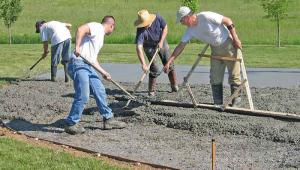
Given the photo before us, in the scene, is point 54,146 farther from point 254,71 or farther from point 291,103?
point 254,71

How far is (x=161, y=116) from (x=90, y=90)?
1212 mm

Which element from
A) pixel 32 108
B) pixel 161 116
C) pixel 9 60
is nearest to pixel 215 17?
pixel 161 116

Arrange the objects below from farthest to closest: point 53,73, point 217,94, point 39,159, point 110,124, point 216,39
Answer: point 53,73 < point 217,94 < point 216,39 < point 110,124 < point 39,159

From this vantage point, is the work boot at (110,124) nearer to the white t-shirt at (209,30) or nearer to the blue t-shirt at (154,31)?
the white t-shirt at (209,30)

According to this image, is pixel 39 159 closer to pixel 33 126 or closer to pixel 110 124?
pixel 110 124

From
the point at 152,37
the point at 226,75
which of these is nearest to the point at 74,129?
the point at 152,37

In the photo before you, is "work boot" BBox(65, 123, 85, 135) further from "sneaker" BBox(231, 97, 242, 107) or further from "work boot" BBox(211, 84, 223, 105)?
"sneaker" BBox(231, 97, 242, 107)

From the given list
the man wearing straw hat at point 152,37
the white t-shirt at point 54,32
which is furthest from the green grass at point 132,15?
the man wearing straw hat at point 152,37

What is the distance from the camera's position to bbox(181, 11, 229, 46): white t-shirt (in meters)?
8.95

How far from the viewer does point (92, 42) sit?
27.2 ft

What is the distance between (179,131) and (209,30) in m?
A: 1.67

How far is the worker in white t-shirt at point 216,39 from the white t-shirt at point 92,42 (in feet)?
4.13

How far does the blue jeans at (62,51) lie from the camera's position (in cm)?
1323

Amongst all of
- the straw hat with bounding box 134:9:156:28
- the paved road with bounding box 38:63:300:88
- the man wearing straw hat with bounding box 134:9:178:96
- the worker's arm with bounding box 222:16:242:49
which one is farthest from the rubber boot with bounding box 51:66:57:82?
the worker's arm with bounding box 222:16:242:49
